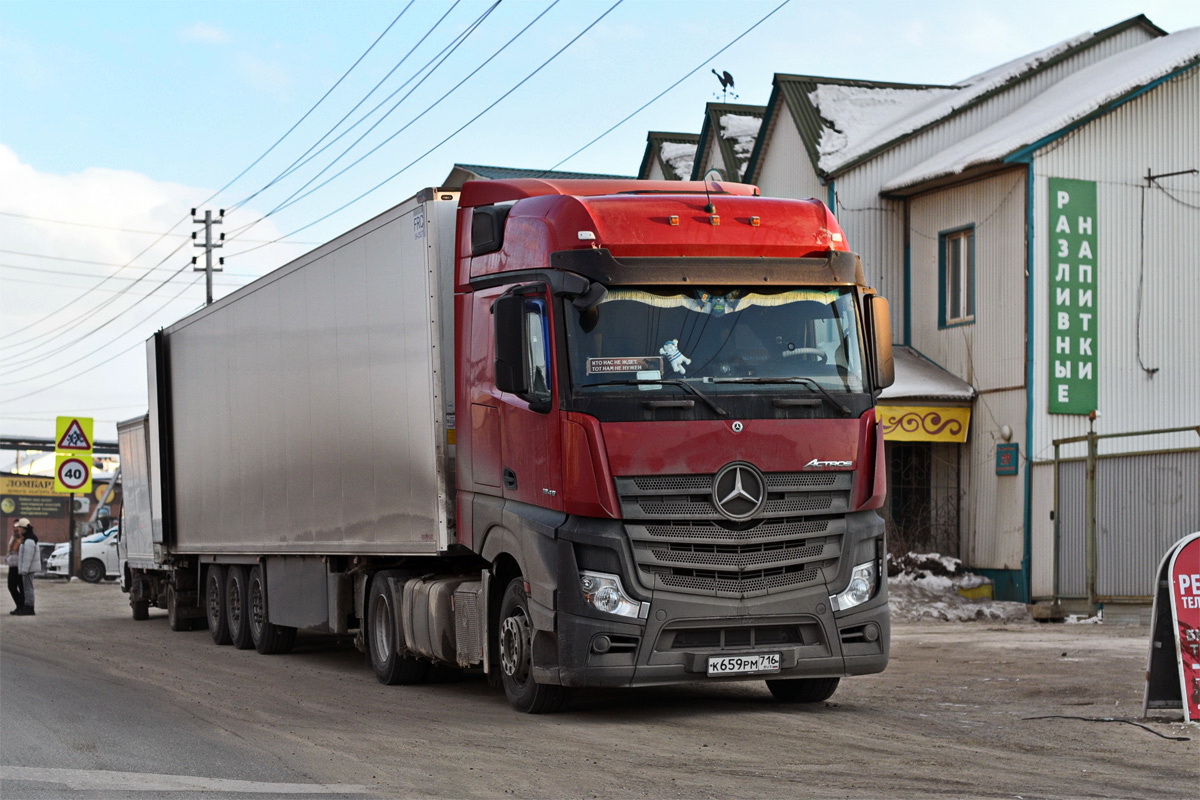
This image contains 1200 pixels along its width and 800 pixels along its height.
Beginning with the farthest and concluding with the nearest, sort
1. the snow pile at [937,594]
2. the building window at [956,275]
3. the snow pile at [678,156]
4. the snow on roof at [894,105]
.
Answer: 1. the snow pile at [678,156]
2. the snow on roof at [894,105]
3. the building window at [956,275]
4. the snow pile at [937,594]

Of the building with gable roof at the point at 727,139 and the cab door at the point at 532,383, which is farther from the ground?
the building with gable roof at the point at 727,139

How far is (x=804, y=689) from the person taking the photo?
37.4 ft

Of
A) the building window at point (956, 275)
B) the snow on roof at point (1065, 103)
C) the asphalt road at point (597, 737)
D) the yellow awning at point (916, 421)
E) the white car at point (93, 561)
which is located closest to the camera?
the asphalt road at point (597, 737)

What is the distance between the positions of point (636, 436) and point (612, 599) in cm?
109

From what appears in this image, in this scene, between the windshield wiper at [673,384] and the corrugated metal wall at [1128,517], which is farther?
the corrugated metal wall at [1128,517]

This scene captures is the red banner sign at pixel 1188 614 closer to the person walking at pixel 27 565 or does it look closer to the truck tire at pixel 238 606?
the truck tire at pixel 238 606

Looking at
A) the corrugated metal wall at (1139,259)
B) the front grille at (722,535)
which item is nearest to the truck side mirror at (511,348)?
the front grille at (722,535)

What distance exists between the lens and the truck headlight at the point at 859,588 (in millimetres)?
10367

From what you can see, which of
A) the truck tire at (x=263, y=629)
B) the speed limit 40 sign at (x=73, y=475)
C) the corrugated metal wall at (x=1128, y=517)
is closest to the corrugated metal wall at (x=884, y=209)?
the corrugated metal wall at (x=1128, y=517)

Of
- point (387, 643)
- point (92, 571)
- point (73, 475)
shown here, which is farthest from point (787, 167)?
point (92, 571)

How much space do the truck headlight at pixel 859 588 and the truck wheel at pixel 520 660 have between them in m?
2.00

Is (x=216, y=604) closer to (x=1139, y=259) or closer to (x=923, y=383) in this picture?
(x=923, y=383)

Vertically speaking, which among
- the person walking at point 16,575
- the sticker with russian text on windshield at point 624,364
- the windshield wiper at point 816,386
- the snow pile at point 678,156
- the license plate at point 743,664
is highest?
the snow pile at point 678,156

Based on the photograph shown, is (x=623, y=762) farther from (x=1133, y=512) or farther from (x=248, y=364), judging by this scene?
(x=1133, y=512)
